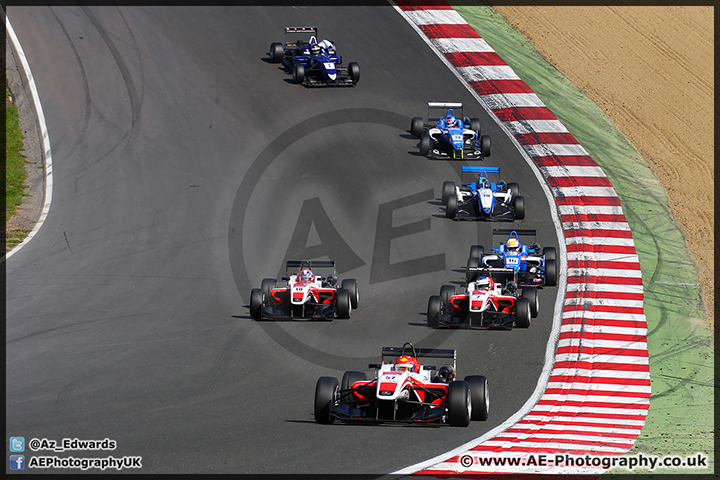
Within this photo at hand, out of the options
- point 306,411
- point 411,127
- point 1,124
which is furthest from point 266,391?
point 1,124

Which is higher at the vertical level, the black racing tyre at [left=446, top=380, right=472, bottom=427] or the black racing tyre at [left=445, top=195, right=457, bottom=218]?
the black racing tyre at [left=445, top=195, right=457, bottom=218]

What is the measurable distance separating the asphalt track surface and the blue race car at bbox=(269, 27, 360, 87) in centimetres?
52

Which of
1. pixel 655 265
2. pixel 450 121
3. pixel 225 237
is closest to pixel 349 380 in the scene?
pixel 225 237

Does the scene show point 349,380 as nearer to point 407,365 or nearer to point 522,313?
point 407,365

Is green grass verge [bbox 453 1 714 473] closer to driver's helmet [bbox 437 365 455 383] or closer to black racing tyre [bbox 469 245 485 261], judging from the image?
driver's helmet [bbox 437 365 455 383]

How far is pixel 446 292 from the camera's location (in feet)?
77.9

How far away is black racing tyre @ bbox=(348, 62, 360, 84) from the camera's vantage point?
37544 millimetres

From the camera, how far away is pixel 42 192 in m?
31.5

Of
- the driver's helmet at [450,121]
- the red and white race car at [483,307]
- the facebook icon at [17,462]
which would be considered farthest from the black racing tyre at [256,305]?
the driver's helmet at [450,121]

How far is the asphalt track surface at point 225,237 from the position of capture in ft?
59.9

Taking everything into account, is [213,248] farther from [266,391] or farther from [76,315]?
[266,391]

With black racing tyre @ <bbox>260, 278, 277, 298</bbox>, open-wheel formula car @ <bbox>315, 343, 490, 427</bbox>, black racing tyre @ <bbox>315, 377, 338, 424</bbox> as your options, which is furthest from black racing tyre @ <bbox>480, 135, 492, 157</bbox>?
black racing tyre @ <bbox>315, 377, 338, 424</bbox>

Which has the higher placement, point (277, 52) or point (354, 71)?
point (277, 52)

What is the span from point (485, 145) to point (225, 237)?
9.83 metres
